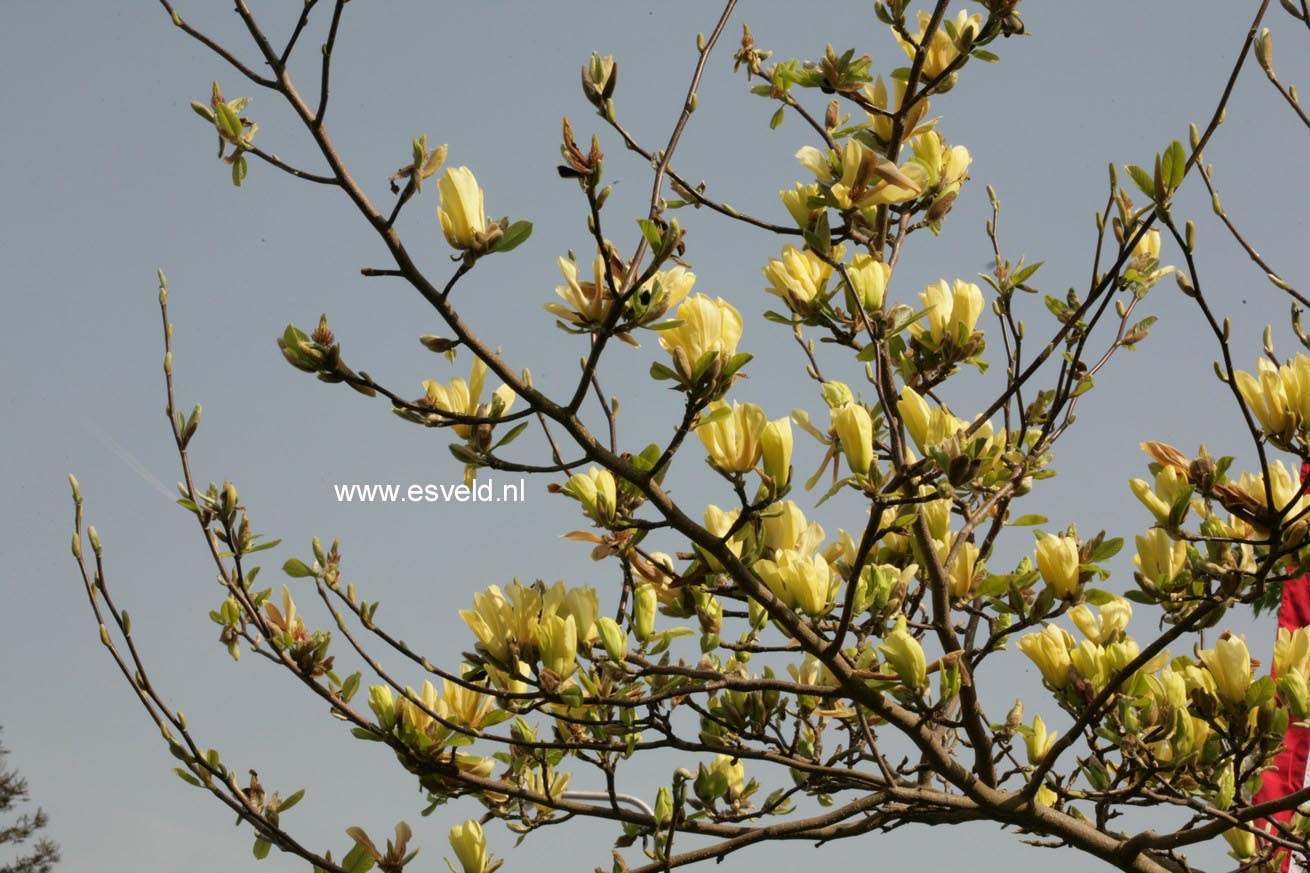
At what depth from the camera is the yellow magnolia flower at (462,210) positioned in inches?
50.1

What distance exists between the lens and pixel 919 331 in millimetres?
1870

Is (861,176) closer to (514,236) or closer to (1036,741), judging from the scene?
(514,236)

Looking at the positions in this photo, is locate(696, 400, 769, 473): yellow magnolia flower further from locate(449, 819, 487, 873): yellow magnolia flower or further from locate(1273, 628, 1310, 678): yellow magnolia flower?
locate(1273, 628, 1310, 678): yellow magnolia flower

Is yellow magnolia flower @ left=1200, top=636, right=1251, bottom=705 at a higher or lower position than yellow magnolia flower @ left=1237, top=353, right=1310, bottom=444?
lower

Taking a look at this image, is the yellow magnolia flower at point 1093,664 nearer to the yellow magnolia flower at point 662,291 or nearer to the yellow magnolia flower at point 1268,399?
the yellow magnolia flower at point 1268,399

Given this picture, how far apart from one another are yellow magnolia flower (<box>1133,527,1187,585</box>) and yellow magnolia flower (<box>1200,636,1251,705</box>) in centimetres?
14

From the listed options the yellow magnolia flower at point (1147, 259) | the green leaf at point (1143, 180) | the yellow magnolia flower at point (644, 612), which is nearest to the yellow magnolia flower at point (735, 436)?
the yellow magnolia flower at point (644, 612)

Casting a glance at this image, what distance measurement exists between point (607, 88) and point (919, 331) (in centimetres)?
75

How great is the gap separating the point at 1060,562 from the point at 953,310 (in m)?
0.45

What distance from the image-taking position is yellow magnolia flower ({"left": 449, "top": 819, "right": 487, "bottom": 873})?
69.6 inches

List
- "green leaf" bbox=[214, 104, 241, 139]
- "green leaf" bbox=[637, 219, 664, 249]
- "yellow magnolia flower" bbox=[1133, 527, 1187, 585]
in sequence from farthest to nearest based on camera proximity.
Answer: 1. "yellow magnolia flower" bbox=[1133, 527, 1187, 585]
2. "green leaf" bbox=[214, 104, 241, 139]
3. "green leaf" bbox=[637, 219, 664, 249]

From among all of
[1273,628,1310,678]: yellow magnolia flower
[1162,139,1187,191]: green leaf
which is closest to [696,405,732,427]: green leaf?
[1162,139,1187,191]: green leaf

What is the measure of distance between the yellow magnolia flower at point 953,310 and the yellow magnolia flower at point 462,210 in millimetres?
841

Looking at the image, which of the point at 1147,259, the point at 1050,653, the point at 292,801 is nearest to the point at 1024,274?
the point at 1147,259
